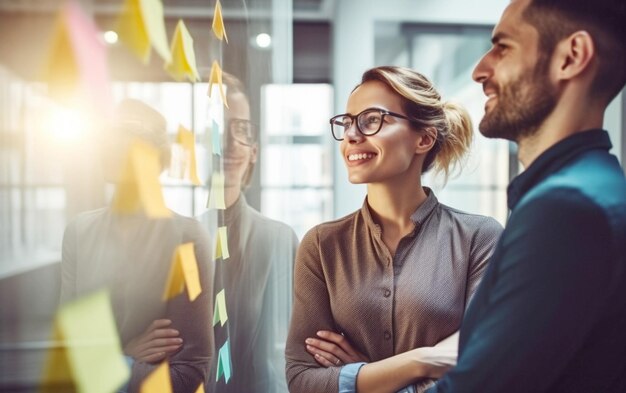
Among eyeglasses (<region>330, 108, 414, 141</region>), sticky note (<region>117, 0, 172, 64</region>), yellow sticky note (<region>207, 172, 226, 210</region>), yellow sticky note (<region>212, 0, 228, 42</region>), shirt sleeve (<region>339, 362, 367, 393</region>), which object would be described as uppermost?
yellow sticky note (<region>212, 0, 228, 42</region>)

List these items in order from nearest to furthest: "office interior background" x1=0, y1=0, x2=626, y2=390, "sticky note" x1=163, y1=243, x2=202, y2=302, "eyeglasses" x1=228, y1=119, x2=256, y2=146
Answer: "office interior background" x1=0, y1=0, x2=626, y2=390 < "sticky note" x1=163, y1=243, x2=202, y2=302 < "eyeglasses" x1=228, y1=119, x2=256, y2=146

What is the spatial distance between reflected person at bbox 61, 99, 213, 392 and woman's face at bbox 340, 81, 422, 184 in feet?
1.43

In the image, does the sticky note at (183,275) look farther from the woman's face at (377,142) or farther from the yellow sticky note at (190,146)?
the woman's face at (377,142)

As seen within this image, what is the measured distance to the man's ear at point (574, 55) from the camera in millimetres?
732

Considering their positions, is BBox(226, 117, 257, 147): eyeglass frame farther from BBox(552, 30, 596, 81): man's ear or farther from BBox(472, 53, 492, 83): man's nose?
BBox(552, 30, 596, 81): man's ear

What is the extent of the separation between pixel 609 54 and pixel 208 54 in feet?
1.89

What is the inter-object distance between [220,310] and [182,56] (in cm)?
49

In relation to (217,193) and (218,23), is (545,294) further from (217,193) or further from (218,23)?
(218,23)

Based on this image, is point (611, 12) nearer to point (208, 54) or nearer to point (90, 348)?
point (208, 54)

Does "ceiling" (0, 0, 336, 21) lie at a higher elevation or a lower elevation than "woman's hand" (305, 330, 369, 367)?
higher

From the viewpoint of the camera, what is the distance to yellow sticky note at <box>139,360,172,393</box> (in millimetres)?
525

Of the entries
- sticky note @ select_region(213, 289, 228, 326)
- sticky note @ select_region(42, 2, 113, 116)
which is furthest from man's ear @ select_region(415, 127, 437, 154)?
sticky note @ select_region(42, 2, 113, 116)

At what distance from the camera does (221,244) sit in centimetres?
96

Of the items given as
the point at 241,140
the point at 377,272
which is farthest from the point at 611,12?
the point at 241,140
